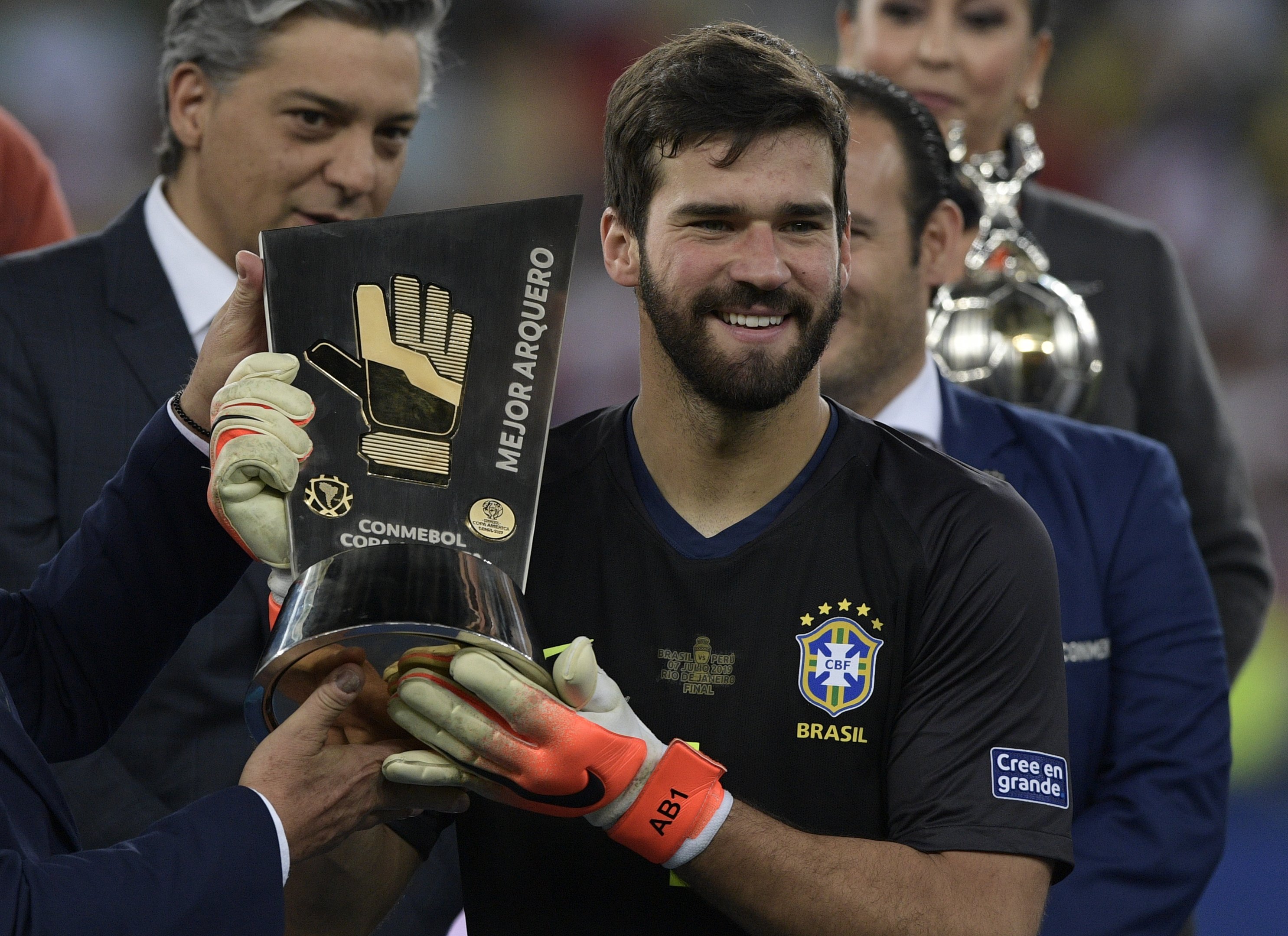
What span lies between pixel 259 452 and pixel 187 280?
1.00 m

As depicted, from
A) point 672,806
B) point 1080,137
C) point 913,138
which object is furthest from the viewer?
point 1080,137

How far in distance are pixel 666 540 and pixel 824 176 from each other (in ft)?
1.37

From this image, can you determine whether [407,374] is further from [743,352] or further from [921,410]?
[921,410]

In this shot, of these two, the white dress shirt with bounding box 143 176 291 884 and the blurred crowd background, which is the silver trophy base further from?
the blurred crowd background

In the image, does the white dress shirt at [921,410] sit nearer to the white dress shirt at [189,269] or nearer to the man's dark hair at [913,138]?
the man's dark hair at [913,138]

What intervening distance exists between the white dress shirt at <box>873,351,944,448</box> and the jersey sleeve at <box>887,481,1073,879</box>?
0.66m

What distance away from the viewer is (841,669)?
1.53 metres

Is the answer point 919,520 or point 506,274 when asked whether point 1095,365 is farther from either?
point 506,274

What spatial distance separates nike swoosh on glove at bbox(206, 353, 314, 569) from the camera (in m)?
1.35

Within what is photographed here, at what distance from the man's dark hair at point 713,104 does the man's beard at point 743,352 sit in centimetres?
11

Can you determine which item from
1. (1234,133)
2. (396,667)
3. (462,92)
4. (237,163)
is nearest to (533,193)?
(462,92)

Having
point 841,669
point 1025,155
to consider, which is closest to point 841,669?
point 841,669

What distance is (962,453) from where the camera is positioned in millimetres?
2188

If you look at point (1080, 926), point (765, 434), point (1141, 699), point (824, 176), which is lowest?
point (1080, 926)
